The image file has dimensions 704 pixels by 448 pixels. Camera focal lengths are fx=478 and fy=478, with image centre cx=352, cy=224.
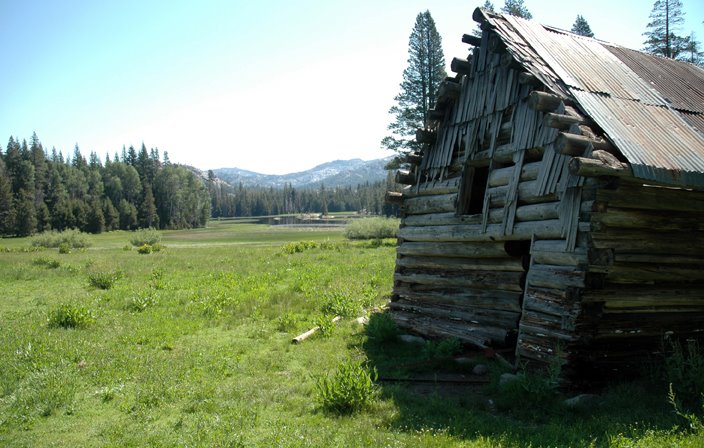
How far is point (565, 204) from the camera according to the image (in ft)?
26.4

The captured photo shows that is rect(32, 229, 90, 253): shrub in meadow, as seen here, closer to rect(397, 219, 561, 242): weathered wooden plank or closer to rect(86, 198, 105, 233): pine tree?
rect(397, 219, 561, 242): weathered wooden plank

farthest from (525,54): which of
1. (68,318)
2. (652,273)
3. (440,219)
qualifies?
(68,318)

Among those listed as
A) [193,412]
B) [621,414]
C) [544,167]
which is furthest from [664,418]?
[193,412]

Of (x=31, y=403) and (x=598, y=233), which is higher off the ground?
(x=598, y=233)

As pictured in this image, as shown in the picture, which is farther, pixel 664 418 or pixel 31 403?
pixel 31 403

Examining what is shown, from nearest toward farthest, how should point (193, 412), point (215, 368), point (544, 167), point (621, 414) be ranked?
point (621, 414)
point (193, 412)
point (544, 167)
point (215, 368)

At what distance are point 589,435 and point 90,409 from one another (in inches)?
287

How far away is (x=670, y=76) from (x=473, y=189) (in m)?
5.15

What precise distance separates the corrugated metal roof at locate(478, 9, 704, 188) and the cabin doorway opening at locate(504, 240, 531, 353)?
3024 mm

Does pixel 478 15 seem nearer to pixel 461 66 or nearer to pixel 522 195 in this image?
pixel 461 66

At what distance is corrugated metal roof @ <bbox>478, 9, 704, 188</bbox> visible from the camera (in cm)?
727

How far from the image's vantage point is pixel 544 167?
8680 millimetres

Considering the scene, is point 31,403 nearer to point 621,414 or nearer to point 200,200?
point 621,414

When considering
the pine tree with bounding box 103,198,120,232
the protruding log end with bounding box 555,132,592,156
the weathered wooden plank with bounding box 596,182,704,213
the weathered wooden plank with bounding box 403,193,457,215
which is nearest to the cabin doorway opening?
the weathered wooden plank with bounding box 403,193,457,215
